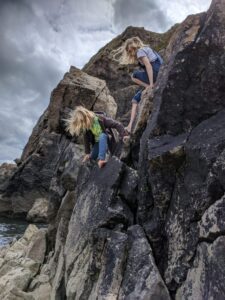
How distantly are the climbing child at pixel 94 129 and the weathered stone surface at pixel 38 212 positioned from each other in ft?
137

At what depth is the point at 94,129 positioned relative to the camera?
44.6 feet

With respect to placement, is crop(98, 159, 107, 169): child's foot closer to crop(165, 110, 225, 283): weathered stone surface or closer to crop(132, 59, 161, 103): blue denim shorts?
crop(132, 59, 161, 103): blue denim shorts

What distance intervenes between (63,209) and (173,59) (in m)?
8.79

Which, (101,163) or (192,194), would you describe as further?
(101,163)

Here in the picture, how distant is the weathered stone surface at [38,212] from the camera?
54.5 metres

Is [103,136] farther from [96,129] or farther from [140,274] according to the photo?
[140,274]

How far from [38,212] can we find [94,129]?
4400 cm

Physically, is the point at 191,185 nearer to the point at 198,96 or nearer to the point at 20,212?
the point at 198,96

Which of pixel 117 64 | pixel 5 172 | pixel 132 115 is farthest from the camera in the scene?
pixel 117 64

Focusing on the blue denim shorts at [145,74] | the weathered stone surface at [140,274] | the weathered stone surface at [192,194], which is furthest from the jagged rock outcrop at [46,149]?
the weathered stone surface at [192,194]

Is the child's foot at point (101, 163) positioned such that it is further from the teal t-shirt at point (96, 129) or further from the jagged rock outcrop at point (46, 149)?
the jagged rock outcrop at point (46, 149)

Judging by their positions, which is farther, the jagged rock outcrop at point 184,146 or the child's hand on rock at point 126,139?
the child's hand on rock at point 126,139

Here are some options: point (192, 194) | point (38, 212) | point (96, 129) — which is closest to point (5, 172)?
point (38, 212)

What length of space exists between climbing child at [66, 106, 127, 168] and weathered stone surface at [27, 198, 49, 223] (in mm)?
41626
